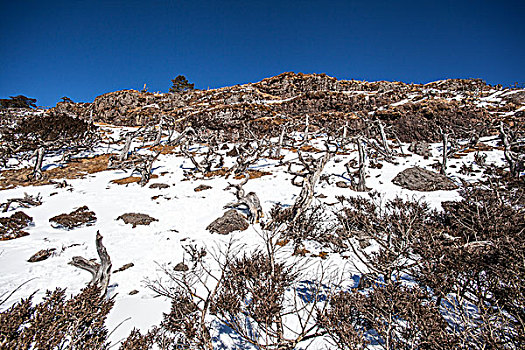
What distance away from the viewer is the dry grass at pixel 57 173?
16277mm

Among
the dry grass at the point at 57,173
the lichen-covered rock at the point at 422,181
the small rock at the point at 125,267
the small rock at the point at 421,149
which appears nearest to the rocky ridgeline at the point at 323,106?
the small rock at the point at 421,149

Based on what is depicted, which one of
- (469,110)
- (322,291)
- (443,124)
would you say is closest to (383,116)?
(443,124)

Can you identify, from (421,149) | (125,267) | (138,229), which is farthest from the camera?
(421,149)

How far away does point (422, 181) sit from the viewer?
44.0 feet

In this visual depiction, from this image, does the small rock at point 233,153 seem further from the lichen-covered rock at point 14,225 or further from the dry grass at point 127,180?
the lichen-covered rock at point 14,225

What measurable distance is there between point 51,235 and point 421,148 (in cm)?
2926

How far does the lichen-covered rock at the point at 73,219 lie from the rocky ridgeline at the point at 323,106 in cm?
1582

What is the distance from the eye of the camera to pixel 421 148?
21.4 m

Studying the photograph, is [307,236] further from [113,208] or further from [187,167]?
[187,167]

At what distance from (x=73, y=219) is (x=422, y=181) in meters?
20.4

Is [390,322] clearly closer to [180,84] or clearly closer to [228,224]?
[228,224]

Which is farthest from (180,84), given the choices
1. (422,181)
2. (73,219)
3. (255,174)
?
(422,181)

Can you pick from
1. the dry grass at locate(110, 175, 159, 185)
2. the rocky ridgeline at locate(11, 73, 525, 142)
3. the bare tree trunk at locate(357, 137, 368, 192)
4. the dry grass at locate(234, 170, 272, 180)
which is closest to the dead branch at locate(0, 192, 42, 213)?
the dry grass at locate(110, 175, 159, 185)

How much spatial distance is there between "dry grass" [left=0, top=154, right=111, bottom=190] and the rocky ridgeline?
9.48 m
